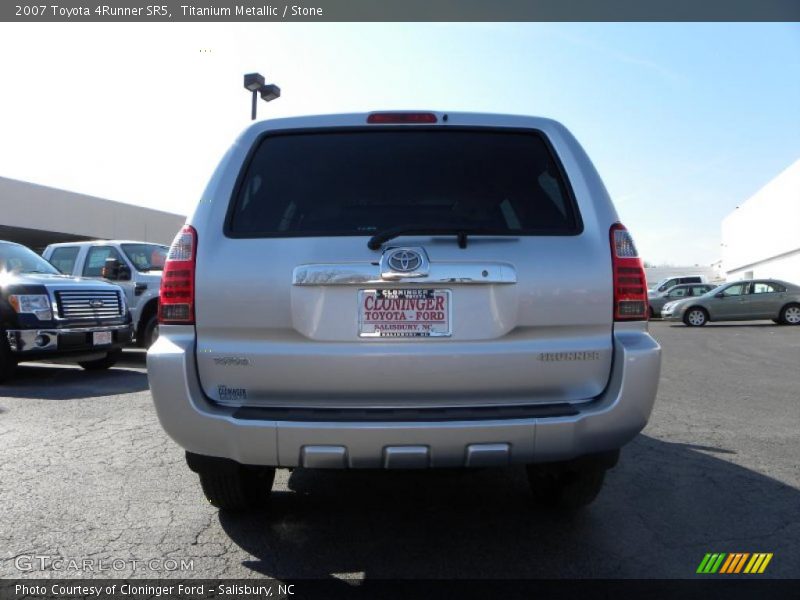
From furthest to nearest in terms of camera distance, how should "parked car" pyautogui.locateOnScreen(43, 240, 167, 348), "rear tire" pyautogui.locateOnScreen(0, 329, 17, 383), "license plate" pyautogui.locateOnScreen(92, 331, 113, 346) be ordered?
"parked car" pyautogui.locateOnScreen(43, 240, 167, 348) < "license plate" pyautogui.locateOnScreen(92, 331, 113, 346) < "rear tire" pyautogui.locateOnScreen(0, 329, 17, 383)

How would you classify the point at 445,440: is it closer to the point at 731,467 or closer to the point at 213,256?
the point at 213,256

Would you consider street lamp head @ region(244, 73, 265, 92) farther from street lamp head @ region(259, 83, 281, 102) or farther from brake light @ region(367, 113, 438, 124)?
brake light @ region(367, 113, 438, 124)

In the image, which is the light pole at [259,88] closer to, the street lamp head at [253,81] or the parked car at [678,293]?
the street lamp head at [253,81]

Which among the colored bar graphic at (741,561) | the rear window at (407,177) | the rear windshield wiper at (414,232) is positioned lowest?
the colored bar graphic at (741,561)

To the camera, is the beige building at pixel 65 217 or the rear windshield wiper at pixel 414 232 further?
the beige building at pixel 65 217

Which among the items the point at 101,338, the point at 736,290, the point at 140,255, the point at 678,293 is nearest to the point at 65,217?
the point at 140,255

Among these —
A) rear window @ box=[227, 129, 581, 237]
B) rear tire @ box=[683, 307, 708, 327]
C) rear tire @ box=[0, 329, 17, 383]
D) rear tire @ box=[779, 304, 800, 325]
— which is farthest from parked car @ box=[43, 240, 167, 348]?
rear tire @ box=[779, 304, 800, 325]

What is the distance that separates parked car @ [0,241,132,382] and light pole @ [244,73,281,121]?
15.3 ft

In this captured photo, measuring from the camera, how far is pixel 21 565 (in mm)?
2789

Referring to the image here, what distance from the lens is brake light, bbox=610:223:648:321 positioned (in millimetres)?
2754

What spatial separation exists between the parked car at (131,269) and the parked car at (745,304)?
16.9 metres

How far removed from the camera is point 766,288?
20.6 meters

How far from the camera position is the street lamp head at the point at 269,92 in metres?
12.6

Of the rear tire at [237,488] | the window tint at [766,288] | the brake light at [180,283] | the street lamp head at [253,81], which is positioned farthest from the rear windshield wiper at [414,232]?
the window tint at [766,288]
